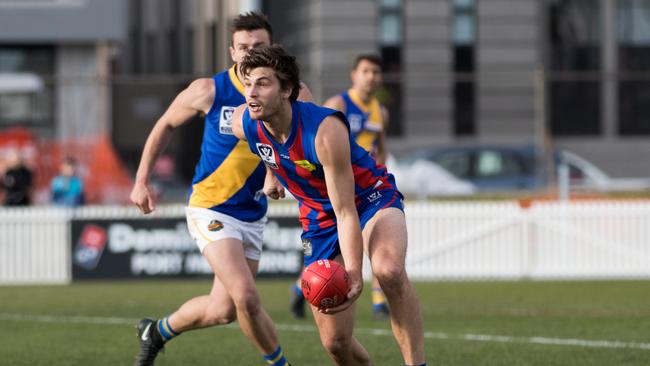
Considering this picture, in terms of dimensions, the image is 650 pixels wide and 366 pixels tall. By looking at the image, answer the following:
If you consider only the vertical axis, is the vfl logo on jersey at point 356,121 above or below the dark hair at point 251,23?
below

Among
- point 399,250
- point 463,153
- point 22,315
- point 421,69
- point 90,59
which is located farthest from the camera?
point 421,69

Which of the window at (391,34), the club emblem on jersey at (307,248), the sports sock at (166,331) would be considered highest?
the window at (391,34)

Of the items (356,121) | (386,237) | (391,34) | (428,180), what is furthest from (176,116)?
(391,34)

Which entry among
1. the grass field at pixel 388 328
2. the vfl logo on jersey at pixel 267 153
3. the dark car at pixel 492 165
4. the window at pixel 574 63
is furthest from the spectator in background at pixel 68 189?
the window at pixel 574 63

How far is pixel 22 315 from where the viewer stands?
536 inches

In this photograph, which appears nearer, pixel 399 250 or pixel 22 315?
pixel 399 250

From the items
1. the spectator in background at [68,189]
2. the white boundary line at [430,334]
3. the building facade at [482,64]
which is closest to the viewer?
the white boundary line at [430,334]

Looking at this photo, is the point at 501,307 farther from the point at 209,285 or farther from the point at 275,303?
the point at 209,285

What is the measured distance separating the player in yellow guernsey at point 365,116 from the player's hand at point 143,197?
4425 millimetres

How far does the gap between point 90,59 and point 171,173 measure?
5755 millimetres

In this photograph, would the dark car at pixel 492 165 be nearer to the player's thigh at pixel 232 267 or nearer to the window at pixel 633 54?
the window at pixel 633 54

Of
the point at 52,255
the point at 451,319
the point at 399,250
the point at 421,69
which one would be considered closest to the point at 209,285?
the point at 52,255

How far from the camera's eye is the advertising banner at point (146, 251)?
18109mm

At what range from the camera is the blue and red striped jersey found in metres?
6.89
